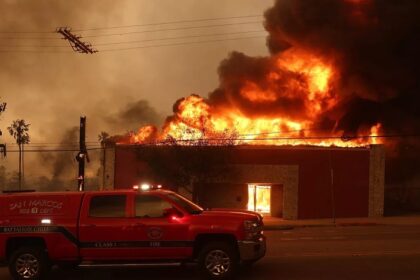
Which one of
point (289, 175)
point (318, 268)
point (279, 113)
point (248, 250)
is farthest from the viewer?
point (279, 113)

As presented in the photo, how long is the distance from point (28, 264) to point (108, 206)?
1677 millimetres

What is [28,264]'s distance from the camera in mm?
9758

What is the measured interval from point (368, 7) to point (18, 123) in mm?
46622

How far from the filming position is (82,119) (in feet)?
91.5

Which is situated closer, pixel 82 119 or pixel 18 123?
pixel 82 119

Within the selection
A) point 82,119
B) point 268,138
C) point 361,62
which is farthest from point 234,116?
point 82,119

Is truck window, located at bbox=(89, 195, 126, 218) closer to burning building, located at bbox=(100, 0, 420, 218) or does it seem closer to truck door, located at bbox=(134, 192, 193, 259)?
truck door, located at bbox=(134, 192, 193, 259)

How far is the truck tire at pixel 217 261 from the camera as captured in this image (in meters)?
9.48

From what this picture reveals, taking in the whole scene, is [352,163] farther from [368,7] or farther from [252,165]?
[368,7]

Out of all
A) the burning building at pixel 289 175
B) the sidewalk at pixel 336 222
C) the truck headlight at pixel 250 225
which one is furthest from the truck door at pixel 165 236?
the burning building at pixel 289 175

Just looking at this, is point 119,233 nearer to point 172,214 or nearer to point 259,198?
point 172,214

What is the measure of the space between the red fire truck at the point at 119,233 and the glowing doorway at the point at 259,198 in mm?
23266

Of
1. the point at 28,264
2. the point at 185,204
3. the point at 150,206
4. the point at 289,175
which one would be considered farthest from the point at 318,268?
the point at 289,175

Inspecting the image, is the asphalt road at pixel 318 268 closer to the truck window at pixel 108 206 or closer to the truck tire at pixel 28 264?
the truck tire at pixel 28 264
